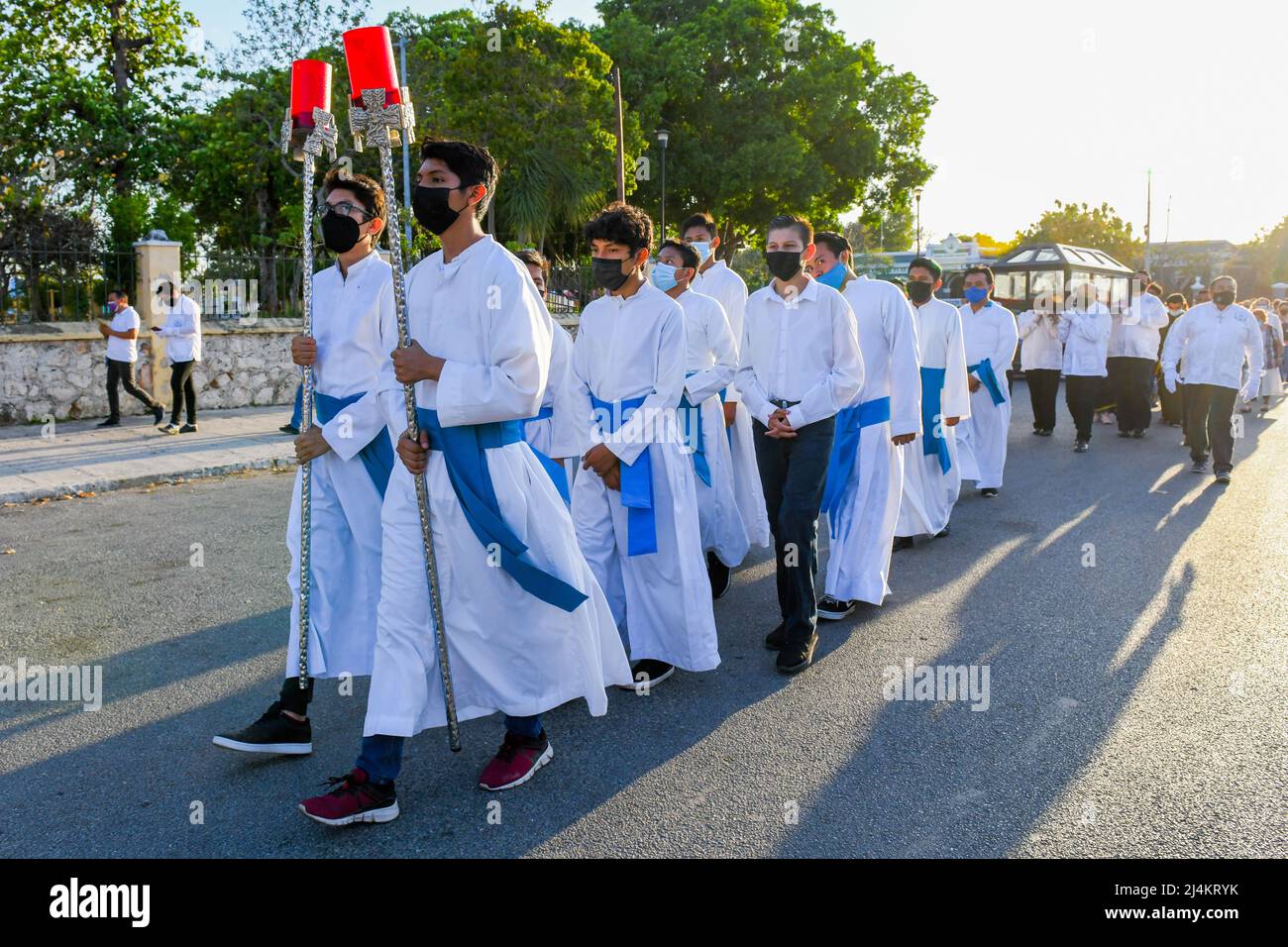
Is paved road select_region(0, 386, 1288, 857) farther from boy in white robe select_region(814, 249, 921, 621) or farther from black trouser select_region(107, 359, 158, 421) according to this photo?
black trouser select_region(107, 359, 158, 421)

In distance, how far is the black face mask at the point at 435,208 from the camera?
3576 mm

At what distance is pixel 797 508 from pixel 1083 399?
9.06m

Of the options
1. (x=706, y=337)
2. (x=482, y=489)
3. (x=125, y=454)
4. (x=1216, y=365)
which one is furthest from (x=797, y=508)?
(x=125, y=454)

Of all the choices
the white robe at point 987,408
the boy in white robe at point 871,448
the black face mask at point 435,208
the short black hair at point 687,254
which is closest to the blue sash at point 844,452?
the boy in white robe at point 871,448

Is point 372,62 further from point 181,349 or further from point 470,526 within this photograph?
point 181,349

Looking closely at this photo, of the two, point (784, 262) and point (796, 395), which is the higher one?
point (784, 262)

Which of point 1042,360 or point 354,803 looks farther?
point 1042,360

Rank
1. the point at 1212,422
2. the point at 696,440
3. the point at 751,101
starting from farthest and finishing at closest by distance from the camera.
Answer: the point at 751,101
the point at 1212,422
the point at 696,440

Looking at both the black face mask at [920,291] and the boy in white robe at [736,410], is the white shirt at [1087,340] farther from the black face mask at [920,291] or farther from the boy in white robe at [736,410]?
the boy in white robe at [736,410]

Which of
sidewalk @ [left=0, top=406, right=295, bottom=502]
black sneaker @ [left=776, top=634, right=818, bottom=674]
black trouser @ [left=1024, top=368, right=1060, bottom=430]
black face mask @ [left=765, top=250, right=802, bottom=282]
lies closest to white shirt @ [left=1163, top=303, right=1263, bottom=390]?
black trouser @ [left=1024, top=368, right=1060, bottom=430]

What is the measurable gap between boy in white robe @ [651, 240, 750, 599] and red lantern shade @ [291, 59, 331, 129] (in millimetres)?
2317

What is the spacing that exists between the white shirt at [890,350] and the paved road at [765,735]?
1.07m

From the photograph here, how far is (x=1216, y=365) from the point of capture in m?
11.0

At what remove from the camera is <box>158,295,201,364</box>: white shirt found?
12.3 m
